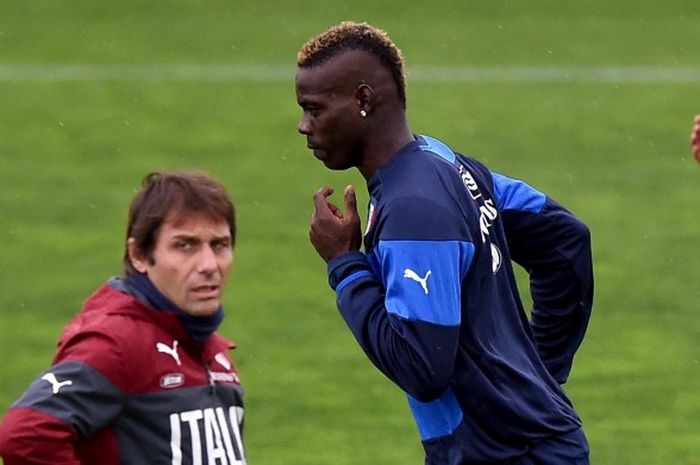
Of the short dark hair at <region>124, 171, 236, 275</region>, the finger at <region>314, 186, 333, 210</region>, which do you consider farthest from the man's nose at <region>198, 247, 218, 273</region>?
the finger at <region>314, 186, 333, 210</region>

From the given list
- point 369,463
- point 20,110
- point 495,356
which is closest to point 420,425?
point 495,356

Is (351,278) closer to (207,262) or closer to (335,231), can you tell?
(335,231)

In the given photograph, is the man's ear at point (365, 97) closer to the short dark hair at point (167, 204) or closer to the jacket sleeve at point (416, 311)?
the jacket sleeve at point (416, 311)

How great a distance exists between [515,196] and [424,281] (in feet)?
2.61

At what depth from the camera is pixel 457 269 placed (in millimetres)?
4945

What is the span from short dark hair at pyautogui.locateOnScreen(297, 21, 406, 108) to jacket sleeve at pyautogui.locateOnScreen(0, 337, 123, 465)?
1204 mm

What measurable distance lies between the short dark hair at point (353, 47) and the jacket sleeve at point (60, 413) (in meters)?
1.20

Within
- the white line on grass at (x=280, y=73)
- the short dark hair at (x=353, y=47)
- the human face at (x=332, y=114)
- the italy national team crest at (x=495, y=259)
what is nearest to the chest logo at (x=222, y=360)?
the human face at (x=332, y=114)

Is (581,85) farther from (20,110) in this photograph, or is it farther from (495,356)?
(495,356)

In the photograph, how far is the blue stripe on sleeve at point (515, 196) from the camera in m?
5.54

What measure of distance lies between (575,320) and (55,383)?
2019 mm

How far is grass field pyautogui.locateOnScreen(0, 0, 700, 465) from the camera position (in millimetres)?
9664

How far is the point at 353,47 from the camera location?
5270mm

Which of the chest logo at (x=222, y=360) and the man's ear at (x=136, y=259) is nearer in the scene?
the man's ear at (x=136, y=259)
